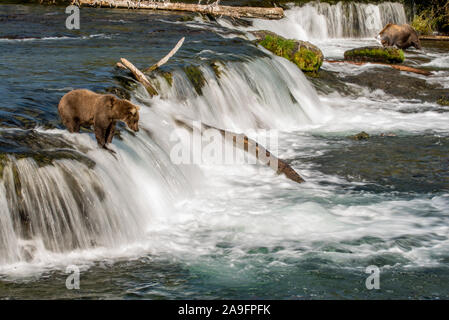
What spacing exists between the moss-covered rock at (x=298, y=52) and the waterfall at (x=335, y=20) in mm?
7843

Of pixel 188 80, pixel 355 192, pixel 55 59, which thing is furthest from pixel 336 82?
pixel 355 192

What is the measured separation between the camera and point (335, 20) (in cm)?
2897

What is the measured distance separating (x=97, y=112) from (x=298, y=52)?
11168 mm

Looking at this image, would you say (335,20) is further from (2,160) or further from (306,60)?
(2,160)

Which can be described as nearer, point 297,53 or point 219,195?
point 219,195

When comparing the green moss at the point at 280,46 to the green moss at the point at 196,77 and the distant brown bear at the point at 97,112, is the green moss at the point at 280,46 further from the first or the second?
the distant brown bear at the point at 97,112

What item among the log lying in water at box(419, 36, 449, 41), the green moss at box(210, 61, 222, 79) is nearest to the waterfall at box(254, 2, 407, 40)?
the log lying in water at box(419, 36, 449, 41)

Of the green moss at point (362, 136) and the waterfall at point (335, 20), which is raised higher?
the waterfall at point (335, 20)

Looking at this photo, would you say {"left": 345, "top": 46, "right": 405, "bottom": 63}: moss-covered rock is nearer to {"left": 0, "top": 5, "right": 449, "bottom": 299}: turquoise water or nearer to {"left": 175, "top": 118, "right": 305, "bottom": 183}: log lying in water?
{"left": 0, "top": 5, "right": 449, "bottom": 299}: turquoise water

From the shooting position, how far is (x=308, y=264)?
24.1ft

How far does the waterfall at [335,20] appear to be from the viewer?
27.9 meters

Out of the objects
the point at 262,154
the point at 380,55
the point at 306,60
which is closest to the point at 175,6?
the point at 306,60

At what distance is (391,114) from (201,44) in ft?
16.7

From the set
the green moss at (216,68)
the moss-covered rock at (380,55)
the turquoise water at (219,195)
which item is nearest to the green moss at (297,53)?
the moss-covered rock at (380,55)
